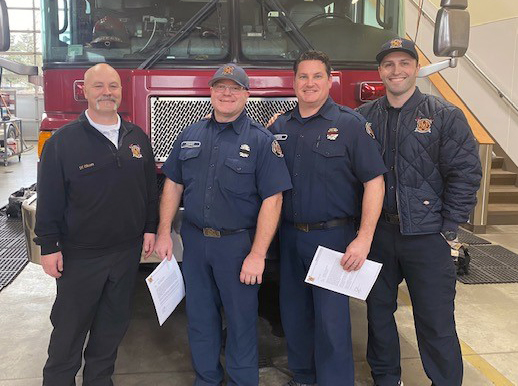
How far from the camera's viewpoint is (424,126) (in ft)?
8.00

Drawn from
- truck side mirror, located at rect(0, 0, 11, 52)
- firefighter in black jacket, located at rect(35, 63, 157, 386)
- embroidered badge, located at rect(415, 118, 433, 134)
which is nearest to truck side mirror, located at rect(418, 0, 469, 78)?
embroidered badge, located at rect(415, 118, 433, 134)

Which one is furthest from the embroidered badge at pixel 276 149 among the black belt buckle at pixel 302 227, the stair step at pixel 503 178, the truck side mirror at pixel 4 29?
the stair step at pixel 503 178

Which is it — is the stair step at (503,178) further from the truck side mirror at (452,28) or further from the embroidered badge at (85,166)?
the embroidered badge at (85,166)

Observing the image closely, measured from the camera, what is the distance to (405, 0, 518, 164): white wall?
760cm

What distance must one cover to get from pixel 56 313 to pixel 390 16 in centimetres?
284

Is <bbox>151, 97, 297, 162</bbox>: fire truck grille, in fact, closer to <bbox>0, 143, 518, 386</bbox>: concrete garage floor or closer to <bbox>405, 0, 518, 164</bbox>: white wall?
<bbox>0, 143, 518, 386</bbox>: concrete garage floor

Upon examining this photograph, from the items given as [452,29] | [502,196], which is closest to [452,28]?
[452,29]

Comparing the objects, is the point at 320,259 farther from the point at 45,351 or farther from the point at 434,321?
the point at 45,351

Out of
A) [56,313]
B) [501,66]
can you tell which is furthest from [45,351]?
[501,66]

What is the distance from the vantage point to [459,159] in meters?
2.39

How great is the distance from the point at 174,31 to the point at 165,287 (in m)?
1.62

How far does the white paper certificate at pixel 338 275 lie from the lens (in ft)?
7.93

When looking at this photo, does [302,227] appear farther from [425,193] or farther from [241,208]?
[425,193]

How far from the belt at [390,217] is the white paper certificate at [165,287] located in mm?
1070
